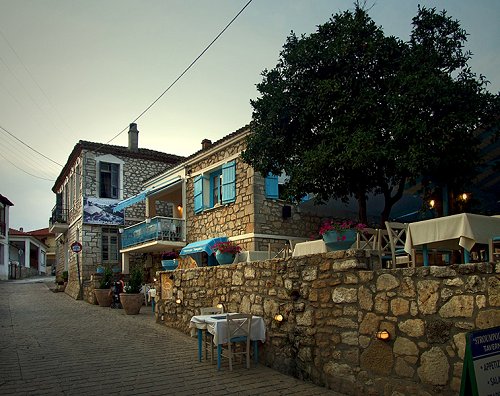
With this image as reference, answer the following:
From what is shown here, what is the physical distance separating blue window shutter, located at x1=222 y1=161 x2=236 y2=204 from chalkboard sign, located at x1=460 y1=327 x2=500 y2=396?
37.3 feet

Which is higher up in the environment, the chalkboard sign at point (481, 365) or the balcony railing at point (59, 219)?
the balcony railing at point (59, 219)

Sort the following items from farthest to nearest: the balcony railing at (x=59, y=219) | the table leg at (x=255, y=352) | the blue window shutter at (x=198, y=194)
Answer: the balcony railing at (x=59, y=219), the blue window shutter at (x=198, y=194), the table leg at (x=255, y=352)

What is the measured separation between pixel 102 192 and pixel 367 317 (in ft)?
63.2

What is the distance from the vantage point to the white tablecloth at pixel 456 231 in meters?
5.37

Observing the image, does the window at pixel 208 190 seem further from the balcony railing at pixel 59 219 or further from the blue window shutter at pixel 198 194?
the balcony railing at pixel 59 219

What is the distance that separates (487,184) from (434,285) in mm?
7570

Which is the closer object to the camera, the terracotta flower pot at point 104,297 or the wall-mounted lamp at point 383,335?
the wall-mounted lamp at point 383,335

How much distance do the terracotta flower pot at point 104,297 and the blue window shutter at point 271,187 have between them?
284 inches

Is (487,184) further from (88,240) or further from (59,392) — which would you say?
(88,240)

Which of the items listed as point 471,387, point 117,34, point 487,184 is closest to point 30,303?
point 117,34

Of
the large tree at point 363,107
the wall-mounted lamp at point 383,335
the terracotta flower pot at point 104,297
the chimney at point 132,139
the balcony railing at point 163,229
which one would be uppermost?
the chimney at point 132,139

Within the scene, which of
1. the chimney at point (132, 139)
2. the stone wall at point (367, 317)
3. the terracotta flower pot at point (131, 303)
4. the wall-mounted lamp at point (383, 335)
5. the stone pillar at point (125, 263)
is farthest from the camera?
the chimney at point (132, 139)

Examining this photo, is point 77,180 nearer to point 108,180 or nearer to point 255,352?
point 108,180

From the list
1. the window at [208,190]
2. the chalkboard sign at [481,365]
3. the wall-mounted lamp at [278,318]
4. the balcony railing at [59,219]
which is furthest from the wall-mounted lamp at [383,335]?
the balcony railing at [59,219]
